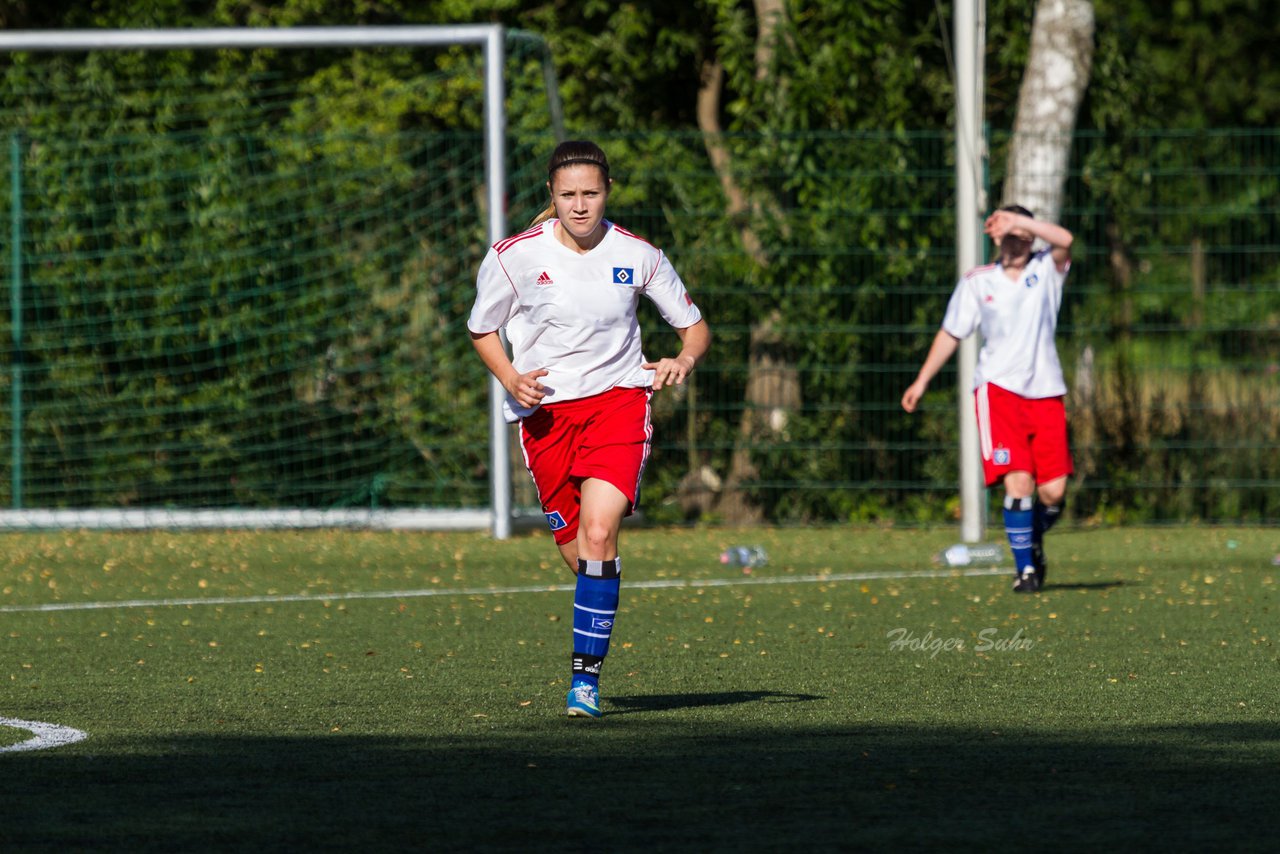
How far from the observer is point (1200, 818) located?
448 cm

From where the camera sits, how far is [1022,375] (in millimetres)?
10133

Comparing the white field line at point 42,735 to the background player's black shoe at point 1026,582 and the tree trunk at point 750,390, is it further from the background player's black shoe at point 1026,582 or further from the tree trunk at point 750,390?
the tree trunk at point 750,390

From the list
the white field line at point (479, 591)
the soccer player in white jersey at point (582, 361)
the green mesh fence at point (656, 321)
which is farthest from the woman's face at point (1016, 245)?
the soccer player in white jersey at point (582, 361)

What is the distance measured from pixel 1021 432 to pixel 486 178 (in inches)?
188

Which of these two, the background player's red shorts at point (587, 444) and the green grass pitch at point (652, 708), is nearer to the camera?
the green grass pitch at point (652, 708)

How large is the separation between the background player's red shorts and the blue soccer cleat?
56cm

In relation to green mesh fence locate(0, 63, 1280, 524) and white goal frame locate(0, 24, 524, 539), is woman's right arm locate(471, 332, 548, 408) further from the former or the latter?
green mesh fence locate(0, 63, 1280, 524)

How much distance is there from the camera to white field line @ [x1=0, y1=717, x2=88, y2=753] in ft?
18.3

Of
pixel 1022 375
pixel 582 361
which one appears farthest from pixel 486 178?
pixel 582 361

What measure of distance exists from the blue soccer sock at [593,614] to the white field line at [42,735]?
146cm

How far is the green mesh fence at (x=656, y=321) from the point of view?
1395cm

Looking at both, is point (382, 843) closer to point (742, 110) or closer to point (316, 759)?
point (316, 759)

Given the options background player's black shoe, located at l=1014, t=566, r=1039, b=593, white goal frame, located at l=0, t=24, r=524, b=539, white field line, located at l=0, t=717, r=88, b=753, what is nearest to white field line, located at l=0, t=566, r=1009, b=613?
background player's black shoe, located at l=1014, t=566, r=1039, b=593

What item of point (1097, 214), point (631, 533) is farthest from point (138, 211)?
point (1097, 214)
